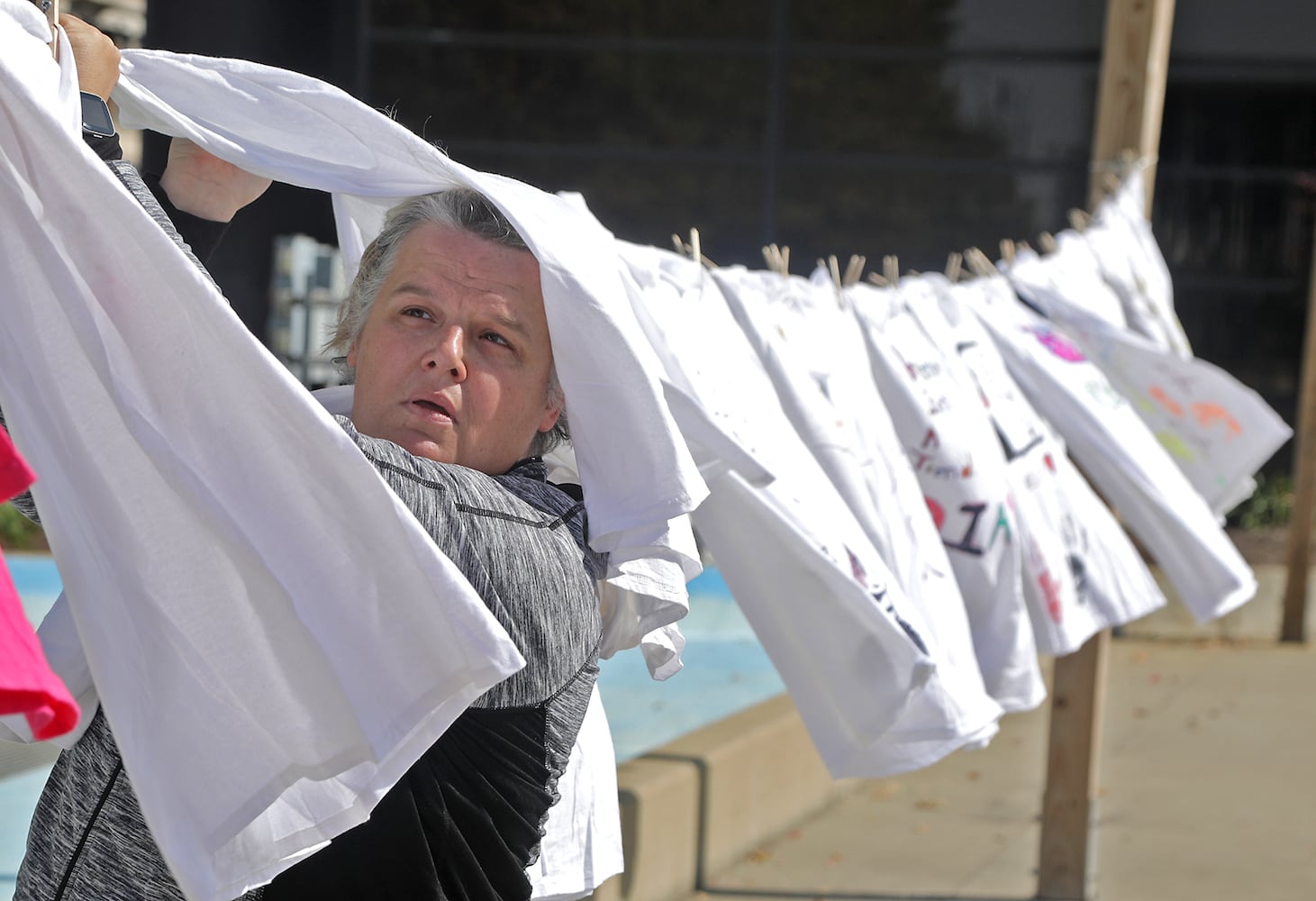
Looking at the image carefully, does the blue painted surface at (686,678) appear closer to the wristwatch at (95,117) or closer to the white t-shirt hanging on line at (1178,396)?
the white t-shirt hanging on line at (1178,396)

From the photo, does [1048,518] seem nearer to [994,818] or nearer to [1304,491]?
[994,818]

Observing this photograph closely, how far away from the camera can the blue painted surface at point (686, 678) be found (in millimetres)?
7570

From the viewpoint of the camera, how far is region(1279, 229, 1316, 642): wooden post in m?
8.71

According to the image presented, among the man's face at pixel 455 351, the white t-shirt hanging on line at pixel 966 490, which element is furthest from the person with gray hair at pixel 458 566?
the white t-shirt hanging on line at pixel 966 490

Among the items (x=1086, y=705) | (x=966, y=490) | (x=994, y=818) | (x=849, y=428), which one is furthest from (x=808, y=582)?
(x=994, y=818)

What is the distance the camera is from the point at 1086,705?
181 inches

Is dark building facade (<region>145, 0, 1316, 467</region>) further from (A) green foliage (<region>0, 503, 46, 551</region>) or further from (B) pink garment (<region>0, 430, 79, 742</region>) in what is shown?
(B) pink garment (<region>0, 430, 79, 742</region>)

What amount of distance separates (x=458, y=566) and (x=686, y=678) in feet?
24.4

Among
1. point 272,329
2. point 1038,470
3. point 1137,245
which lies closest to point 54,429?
point 1038,470

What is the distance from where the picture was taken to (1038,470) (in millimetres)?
3387

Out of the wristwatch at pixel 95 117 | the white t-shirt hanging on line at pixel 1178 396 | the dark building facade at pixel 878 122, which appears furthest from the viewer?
the dark building facade at pixel 878 122

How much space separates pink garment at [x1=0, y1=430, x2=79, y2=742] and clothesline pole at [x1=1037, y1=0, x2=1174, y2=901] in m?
3.89

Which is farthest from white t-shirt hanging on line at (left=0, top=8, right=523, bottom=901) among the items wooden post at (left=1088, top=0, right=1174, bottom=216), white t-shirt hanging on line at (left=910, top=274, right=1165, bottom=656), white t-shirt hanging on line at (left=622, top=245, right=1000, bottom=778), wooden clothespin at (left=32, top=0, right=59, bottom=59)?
wooden post at (left=1088, top=0, right=1174, bottom=216)

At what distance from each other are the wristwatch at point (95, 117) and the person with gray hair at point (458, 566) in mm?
35
